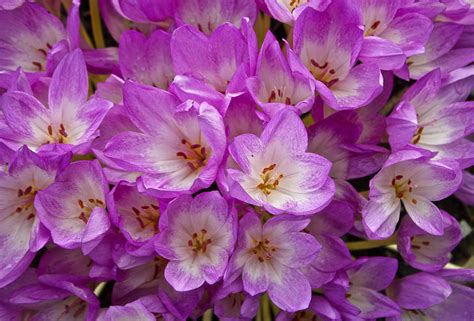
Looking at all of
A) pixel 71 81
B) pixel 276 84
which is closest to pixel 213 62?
pixel 276 84

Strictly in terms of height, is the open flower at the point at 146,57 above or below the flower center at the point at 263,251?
above

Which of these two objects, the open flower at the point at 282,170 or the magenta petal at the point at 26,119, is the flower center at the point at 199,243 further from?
the magenta petal at the point at 26,119

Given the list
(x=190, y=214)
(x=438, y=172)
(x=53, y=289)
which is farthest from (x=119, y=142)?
(x=438, y=172)

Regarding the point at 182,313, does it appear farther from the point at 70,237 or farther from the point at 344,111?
the point at 344,111

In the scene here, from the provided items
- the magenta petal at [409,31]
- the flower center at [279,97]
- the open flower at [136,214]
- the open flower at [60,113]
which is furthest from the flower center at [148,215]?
the magenta petal at [409,31]

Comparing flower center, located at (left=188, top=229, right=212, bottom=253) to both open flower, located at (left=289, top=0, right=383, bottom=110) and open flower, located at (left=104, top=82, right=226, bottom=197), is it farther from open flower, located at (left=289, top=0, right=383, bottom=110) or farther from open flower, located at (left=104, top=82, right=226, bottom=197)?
open flower, located at (left=289, top=0, right=383, bottom=110)

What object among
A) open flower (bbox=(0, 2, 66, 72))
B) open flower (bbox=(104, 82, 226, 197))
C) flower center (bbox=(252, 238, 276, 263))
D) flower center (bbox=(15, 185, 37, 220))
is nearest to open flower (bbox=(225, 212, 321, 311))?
flower center (bbox=(252, 238, 276, 263))

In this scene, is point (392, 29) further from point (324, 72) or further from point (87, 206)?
point (87, 206)
